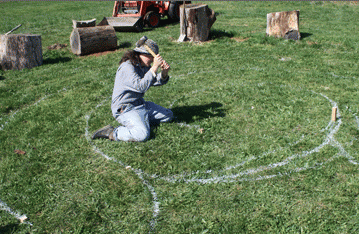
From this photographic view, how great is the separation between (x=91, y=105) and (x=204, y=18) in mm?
5370

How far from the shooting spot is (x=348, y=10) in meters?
15.9

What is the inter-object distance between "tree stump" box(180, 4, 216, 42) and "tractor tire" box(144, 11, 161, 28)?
328 centimetres

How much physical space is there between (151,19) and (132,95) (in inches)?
368

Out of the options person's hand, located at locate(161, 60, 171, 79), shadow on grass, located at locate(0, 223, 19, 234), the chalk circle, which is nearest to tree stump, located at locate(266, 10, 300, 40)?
the chalk circle

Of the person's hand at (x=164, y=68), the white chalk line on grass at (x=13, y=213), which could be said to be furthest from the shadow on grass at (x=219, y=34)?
the white chalk line on grass at (x=13, y=213)

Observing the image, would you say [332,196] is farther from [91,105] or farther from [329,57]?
[329,57]

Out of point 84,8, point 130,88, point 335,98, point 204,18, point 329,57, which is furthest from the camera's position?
point 84,8

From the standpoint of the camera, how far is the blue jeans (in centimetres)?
468

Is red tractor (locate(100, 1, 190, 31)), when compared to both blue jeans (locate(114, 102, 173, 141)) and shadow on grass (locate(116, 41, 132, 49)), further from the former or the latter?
blue jeans (locate(114, 102, 173, 141))

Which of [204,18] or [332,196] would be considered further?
[204,18]

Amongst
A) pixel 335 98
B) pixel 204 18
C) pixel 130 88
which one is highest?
pixel 204 18

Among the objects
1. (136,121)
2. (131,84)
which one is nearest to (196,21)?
(131,84)

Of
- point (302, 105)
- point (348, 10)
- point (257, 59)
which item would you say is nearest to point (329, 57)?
point (257, 59)

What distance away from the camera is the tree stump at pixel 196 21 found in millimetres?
9912
